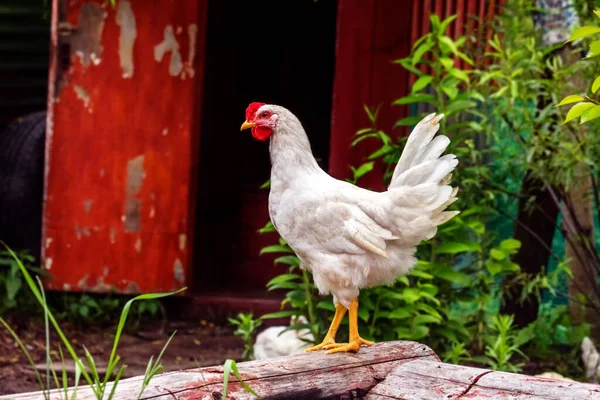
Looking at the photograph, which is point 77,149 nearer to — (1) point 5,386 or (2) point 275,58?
(1) point 5,386

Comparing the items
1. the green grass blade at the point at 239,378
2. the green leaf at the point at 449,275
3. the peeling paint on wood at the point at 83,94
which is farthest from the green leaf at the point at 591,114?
the peeling paint on wood at the point at 83,94

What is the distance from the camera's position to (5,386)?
464cm

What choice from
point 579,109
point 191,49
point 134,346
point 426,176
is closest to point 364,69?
point 191,49

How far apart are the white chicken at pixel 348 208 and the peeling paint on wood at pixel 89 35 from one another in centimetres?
323

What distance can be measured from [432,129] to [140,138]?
3.45m

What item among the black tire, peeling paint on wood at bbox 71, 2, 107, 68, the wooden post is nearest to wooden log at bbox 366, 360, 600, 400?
the wooden post

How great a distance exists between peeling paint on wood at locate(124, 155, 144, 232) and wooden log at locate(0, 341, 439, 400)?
324 cm

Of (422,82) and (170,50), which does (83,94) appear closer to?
(170,50)

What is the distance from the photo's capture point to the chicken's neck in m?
3.27

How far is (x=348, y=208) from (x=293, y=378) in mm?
693

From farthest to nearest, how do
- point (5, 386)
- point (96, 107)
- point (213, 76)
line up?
1. point (213, 76)
2. point (96, 107)
3. point (5, 386)

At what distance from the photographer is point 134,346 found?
18.7 ft

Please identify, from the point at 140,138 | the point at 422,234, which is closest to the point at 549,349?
the point at 422,234

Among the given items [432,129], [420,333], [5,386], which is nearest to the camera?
[432,129]
